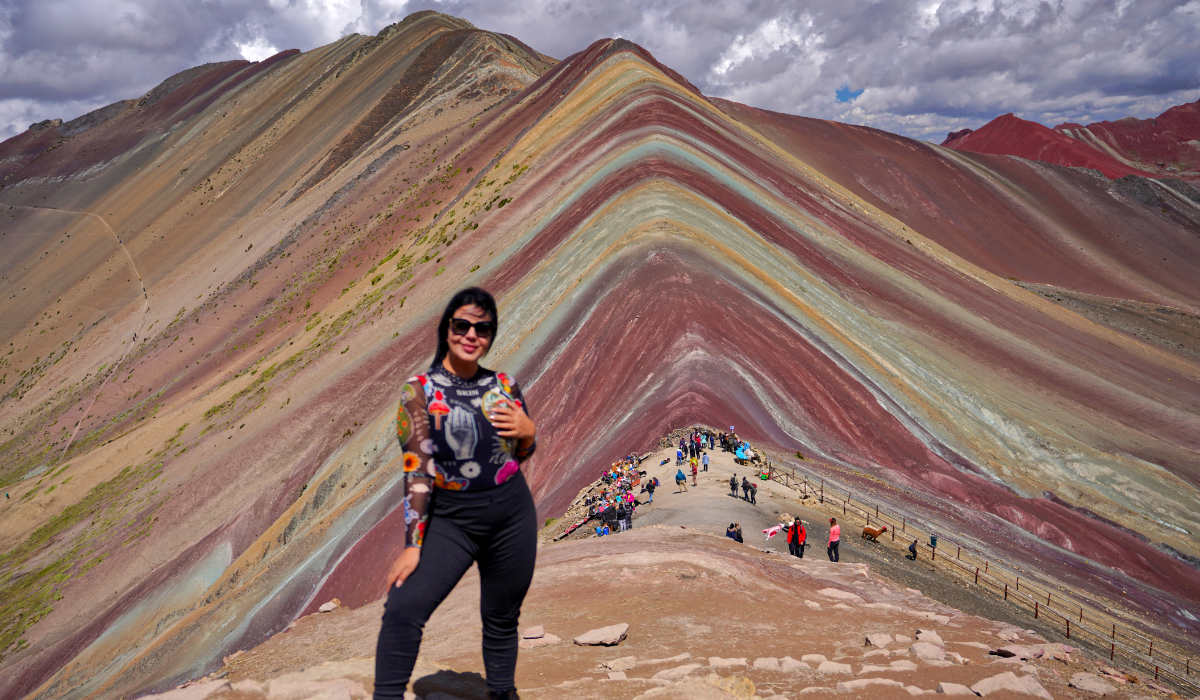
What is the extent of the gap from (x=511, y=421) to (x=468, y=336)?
0.49 metres

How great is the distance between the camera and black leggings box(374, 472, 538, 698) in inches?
147

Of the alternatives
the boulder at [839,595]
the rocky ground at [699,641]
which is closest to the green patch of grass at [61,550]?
the rocky ground at [699,641]

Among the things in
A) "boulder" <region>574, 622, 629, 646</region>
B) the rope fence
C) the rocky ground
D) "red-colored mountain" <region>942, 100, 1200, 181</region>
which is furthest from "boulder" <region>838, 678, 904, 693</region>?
"red-colored mountain" <region>942, 100, 1200, 181</region>

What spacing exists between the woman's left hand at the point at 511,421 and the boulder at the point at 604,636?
10.3ft

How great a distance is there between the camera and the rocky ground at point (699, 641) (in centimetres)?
519

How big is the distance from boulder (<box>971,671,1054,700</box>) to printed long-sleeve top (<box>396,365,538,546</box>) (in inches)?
144

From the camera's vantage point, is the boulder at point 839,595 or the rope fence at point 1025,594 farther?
the rope fence at point 1025,594

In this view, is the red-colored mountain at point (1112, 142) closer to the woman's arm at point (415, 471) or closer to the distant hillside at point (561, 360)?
the distant hillside at point (561, 360)

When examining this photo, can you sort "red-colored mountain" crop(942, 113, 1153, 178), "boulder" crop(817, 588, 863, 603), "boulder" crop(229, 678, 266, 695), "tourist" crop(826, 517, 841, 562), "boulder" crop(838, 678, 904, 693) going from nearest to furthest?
1. "boulder" crop(229, 678, 266, 695)
2. "boulder" crop(838, 678, 904, 693)
3. "boulder" crop(817, 588, 863, 603)
4. "tourist" crop(826, 517, 841, 562)
5. "red-colored mountain" crop(942, 113, 1153, 178)

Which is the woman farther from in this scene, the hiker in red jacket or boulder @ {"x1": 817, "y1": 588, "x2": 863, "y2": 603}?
the hiker in red jacket

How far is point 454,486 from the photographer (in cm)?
382

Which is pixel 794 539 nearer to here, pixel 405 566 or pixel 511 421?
pixel 511 421

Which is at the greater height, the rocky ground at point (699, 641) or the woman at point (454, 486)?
the woman at point (454, 486)

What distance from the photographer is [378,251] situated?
45.0 metres
